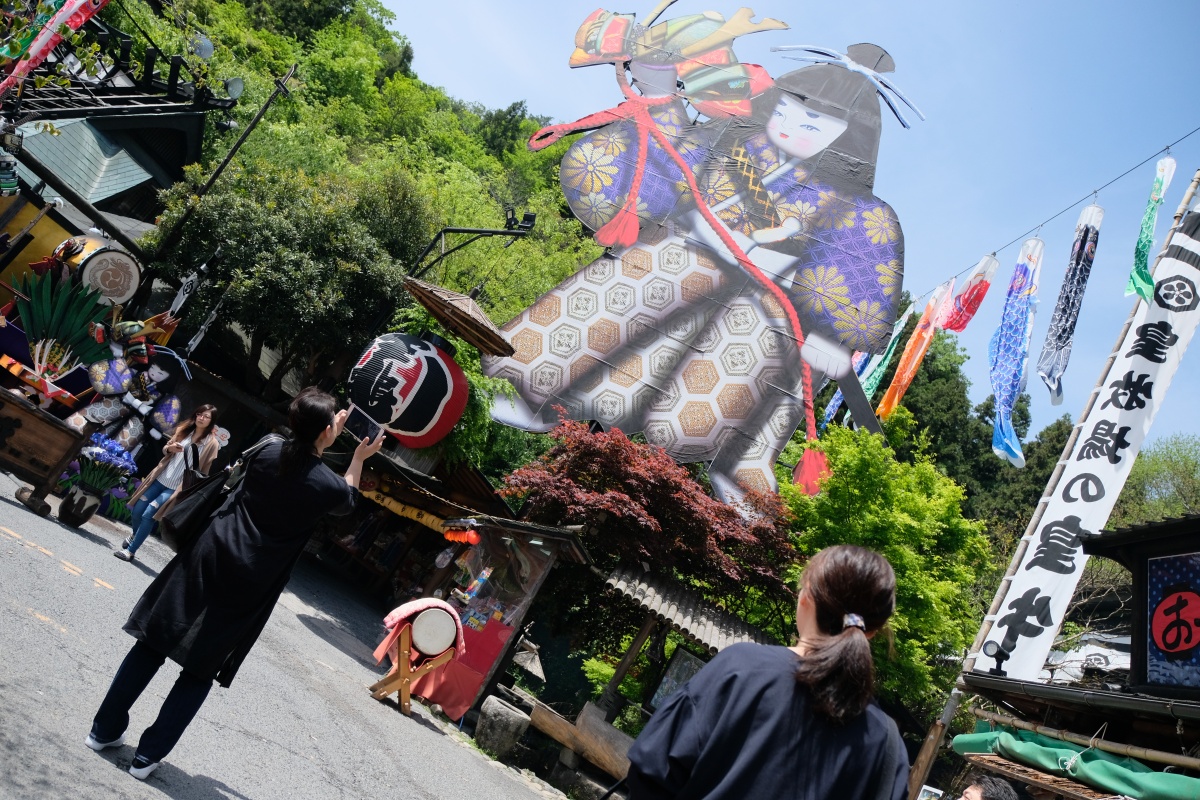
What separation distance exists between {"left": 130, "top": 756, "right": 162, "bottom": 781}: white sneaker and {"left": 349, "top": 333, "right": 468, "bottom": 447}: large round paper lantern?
33.4 feet

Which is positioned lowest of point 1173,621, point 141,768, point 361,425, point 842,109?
point 141,768

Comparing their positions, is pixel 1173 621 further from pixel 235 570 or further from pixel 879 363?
pixel 879 363

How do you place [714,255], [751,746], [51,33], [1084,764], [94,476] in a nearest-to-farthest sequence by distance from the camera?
1. [751,746]
2. [1084,764]
3. [51,33]
4. [94,476]
5. [714,255]

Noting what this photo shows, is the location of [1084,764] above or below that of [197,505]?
above

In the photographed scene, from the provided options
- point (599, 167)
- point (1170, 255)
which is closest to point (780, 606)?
point (1170, 255)

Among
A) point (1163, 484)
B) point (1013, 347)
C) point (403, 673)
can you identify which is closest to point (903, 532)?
point (1013, 347)

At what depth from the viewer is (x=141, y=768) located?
12.7 ft

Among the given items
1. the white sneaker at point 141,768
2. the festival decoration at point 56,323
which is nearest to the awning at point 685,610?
the festival decoration at point 56,323

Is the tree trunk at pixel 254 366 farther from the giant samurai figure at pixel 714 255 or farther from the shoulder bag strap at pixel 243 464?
the shoulder bag strap at pixel 243 464

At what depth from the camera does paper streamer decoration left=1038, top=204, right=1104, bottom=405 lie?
12.1m

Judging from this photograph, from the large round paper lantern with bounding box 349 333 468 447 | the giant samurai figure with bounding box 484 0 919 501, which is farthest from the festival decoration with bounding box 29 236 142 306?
the giant samurai figure with bounding box 484 0 919 501

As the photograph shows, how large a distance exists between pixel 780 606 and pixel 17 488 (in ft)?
36.1

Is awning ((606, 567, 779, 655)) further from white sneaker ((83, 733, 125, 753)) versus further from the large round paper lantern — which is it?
white sneaker ((83, 733, 125, 753))

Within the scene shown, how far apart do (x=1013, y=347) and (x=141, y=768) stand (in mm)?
12564
